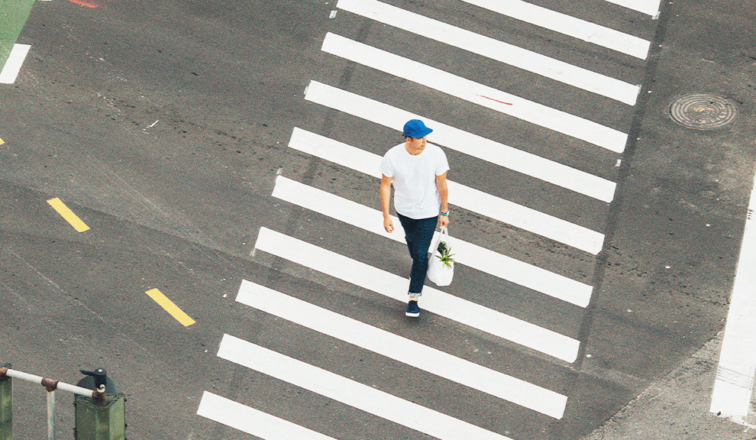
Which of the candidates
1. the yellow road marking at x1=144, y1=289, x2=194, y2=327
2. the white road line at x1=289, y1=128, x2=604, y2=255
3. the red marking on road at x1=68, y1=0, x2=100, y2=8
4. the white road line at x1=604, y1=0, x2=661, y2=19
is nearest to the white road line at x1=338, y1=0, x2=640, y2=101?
the white road line at x1=604, y1=0, x2=661, y2=19

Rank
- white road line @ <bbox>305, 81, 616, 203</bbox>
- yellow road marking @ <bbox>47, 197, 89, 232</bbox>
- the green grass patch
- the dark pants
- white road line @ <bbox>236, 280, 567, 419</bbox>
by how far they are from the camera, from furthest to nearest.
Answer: the green grass patch
white road line @ <bbox>305, 81, 616, 203</bbox>
yellow road marking @ <bbox>47, 197, 89, 232</bbox>
the dark pants
white road line @ <bbox>236, 280, 567, 419</bbox>

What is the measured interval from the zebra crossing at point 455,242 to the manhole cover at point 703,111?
0.54m

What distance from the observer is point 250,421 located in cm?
886

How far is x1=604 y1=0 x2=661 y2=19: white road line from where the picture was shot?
42.4ft

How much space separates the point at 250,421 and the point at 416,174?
2663mm

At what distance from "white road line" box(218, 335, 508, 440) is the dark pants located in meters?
1.14

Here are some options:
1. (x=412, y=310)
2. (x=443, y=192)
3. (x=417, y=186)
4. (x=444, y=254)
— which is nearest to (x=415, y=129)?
(x=417, y=186)

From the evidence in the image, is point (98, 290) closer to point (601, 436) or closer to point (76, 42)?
point (76, 42)

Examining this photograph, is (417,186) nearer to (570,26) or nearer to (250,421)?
(250,421)

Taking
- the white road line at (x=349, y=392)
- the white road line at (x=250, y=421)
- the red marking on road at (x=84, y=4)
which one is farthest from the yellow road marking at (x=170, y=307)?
the red marking on road at (x=84, y=4)

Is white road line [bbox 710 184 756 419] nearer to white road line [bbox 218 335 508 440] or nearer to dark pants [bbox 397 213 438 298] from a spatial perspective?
white road line [bbox 218 335 508 440]

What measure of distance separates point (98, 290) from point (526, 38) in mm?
6257

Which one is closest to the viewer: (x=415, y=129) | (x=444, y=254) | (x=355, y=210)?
(x=415, y=129)

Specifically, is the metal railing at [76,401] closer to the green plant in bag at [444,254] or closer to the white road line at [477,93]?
the green plant in bag at [444,254]
